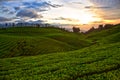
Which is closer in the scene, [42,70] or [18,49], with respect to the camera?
[42,70]

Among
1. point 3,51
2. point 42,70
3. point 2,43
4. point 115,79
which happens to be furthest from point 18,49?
point 115,79

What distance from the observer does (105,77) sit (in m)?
40.8

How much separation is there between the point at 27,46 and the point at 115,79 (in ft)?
283

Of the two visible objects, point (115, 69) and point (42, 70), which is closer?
point (115, 69)

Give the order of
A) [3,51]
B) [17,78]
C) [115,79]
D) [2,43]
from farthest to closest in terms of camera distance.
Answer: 1. [2,43]
2. [3,51]
3. [17,78]
4. [115,79]

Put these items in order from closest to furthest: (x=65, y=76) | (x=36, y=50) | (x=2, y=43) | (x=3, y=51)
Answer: (x=65, y=76) → (x=3, y=51) → (x=36, y=50) → (x=2, y=43)

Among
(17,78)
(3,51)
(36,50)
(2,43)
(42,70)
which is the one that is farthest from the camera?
(2,43)

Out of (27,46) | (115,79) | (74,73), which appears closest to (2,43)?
(27,46)

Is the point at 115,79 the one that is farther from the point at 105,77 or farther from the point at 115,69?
the point at 115,69

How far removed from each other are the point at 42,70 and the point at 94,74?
43.3 ft

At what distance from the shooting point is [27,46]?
12131 cm

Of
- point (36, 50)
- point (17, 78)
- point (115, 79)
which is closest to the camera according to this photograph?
point (115, 79)

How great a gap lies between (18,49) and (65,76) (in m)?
73.7

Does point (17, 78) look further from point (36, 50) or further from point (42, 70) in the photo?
point (36, 50)
